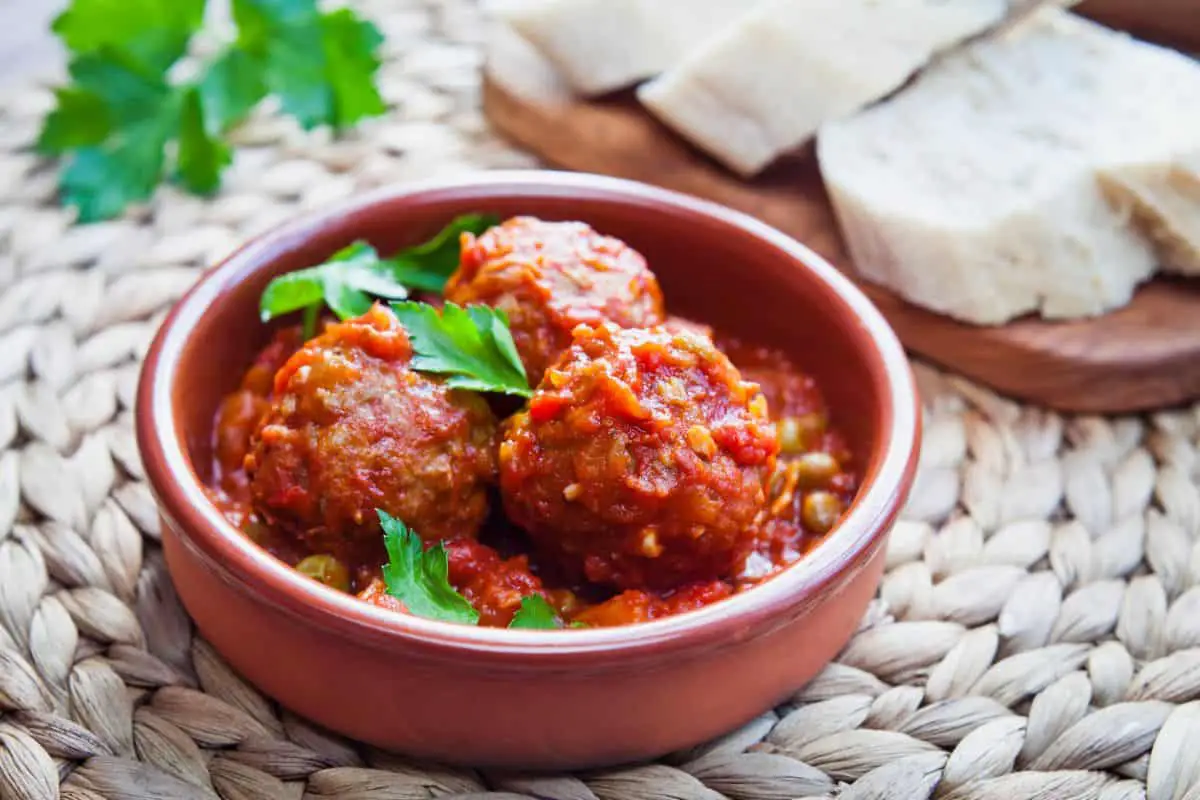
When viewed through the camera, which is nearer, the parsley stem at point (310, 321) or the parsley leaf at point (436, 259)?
the parsley stem at point (310, 321)

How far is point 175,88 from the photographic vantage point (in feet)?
13.1

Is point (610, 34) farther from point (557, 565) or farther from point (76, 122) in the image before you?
point (557, 565)

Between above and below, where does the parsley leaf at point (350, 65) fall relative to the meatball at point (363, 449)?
below

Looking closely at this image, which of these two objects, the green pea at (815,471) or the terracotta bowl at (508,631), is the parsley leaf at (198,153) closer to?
the terracotta bowl at (508,631)

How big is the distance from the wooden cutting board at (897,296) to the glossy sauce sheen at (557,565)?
0.65m

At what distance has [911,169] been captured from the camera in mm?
3758

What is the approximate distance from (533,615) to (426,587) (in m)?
0.20

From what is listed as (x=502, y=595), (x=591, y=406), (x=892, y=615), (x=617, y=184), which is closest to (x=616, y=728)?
(x=502, y=595)

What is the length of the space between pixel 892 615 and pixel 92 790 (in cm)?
168

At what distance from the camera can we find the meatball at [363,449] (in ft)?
8.10

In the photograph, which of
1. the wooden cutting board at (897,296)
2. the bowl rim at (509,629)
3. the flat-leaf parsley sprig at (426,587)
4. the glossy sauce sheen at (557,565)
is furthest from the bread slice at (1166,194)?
the flat-leaf parsley sprig at (426,587)

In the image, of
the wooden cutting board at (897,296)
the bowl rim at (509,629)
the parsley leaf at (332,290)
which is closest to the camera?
the bowl rim at (509,629)

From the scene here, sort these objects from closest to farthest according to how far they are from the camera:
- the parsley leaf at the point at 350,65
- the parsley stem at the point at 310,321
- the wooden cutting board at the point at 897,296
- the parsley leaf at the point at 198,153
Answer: the parsley stem at the point at 310,321 → the wooden cutting board at the point at 897,296 → the parsley leaf at the point at 198,153 → the parsley leaf at the point at 350,65

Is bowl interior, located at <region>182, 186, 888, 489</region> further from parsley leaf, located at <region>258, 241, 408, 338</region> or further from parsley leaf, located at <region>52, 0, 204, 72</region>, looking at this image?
parsley leaf, located at <region>52, 0, 204, 72</region>
